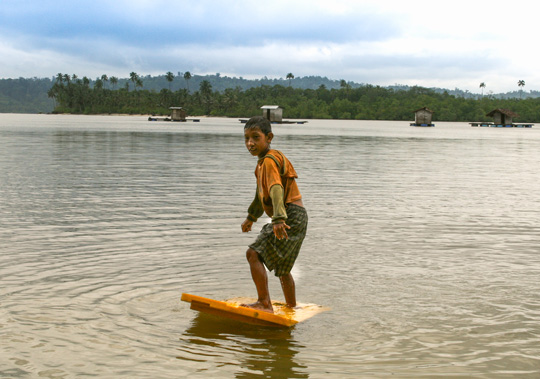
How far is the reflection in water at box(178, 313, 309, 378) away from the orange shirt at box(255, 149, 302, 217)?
3.85 ft

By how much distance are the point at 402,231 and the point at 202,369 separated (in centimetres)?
699

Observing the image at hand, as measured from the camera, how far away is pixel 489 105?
18925cm

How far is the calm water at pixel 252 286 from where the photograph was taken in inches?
218

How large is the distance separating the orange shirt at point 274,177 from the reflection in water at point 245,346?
1.17m

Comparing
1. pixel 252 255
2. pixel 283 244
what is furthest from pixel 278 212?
pixel 252 255

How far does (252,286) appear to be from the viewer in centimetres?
791

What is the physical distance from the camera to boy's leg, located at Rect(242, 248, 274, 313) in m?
6.23

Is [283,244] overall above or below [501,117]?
below

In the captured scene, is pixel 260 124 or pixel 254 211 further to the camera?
pixel 254 211

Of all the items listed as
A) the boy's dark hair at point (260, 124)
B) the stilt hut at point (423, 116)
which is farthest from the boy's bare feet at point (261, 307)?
the stilt hut at point (423, 116)

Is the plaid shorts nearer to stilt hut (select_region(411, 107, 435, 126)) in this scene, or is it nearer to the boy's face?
the boy's face

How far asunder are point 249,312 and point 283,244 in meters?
0.72

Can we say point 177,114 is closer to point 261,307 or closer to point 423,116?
point 423,116

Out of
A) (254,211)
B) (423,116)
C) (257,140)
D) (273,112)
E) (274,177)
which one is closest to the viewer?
(274,177)
